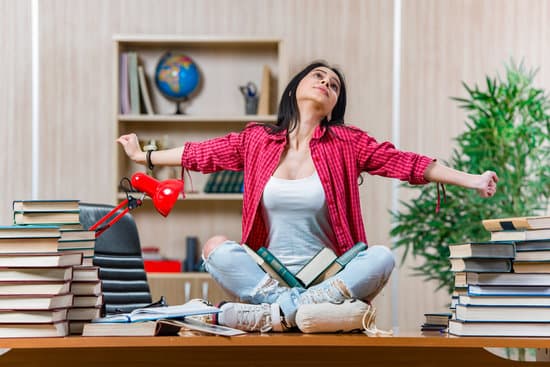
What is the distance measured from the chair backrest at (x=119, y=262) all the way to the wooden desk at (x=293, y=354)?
91 centimetres

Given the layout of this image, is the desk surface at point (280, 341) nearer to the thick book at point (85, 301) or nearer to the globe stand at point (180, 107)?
the thick book at point (85, 301)

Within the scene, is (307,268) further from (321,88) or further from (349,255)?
(321,88)

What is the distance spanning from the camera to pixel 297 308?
2232 millimetres

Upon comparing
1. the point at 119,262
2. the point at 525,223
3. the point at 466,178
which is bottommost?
the point at 119,262

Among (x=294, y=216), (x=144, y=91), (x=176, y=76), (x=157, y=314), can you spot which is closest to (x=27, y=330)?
(x=157, y=314)

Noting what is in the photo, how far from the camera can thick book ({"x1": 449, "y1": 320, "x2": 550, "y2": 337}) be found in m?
2.12

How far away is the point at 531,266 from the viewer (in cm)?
216

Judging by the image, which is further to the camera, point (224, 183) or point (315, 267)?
point (224, 183)

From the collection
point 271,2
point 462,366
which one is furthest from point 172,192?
point 271,2

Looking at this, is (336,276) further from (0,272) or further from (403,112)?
(403,112)

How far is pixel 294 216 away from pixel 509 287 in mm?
732

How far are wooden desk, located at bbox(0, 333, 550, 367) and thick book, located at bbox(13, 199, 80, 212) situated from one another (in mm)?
340

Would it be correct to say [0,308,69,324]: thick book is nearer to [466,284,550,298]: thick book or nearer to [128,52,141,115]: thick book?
[466,284,550,298]: thick book

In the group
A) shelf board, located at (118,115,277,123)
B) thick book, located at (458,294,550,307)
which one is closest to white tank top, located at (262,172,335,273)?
thick book, located at (458,294,550,307)
